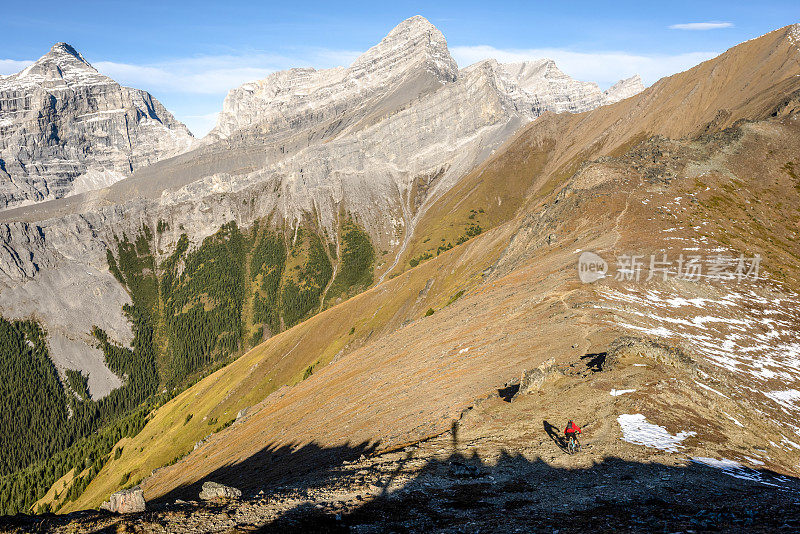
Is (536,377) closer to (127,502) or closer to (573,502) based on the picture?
(573,502)

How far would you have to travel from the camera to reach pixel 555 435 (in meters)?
26.3

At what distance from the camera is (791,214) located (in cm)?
7181

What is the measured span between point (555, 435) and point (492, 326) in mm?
26925

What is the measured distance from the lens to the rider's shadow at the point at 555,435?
25156 mm

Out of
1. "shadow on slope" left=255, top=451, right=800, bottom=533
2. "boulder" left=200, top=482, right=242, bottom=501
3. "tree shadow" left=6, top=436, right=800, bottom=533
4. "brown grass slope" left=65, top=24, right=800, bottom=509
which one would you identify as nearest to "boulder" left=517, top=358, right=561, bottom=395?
"brown grass slope" left=65, top=24, right=800, bottom=509

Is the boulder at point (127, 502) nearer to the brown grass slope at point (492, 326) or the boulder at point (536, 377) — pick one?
the brown grass slope at point (492, 326)

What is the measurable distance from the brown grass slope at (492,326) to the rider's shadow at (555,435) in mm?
4086

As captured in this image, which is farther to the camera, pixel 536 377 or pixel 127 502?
pixel 536 377

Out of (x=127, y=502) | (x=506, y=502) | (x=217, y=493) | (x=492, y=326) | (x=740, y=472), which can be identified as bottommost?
(x=740, y=472)

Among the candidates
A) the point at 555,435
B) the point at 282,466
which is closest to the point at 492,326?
the point at 282,466

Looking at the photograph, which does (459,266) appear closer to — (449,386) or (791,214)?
(791,214)

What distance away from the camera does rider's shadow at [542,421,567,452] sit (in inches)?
990

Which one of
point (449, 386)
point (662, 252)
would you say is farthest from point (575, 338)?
point (662, 252)

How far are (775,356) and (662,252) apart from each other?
2139cm
